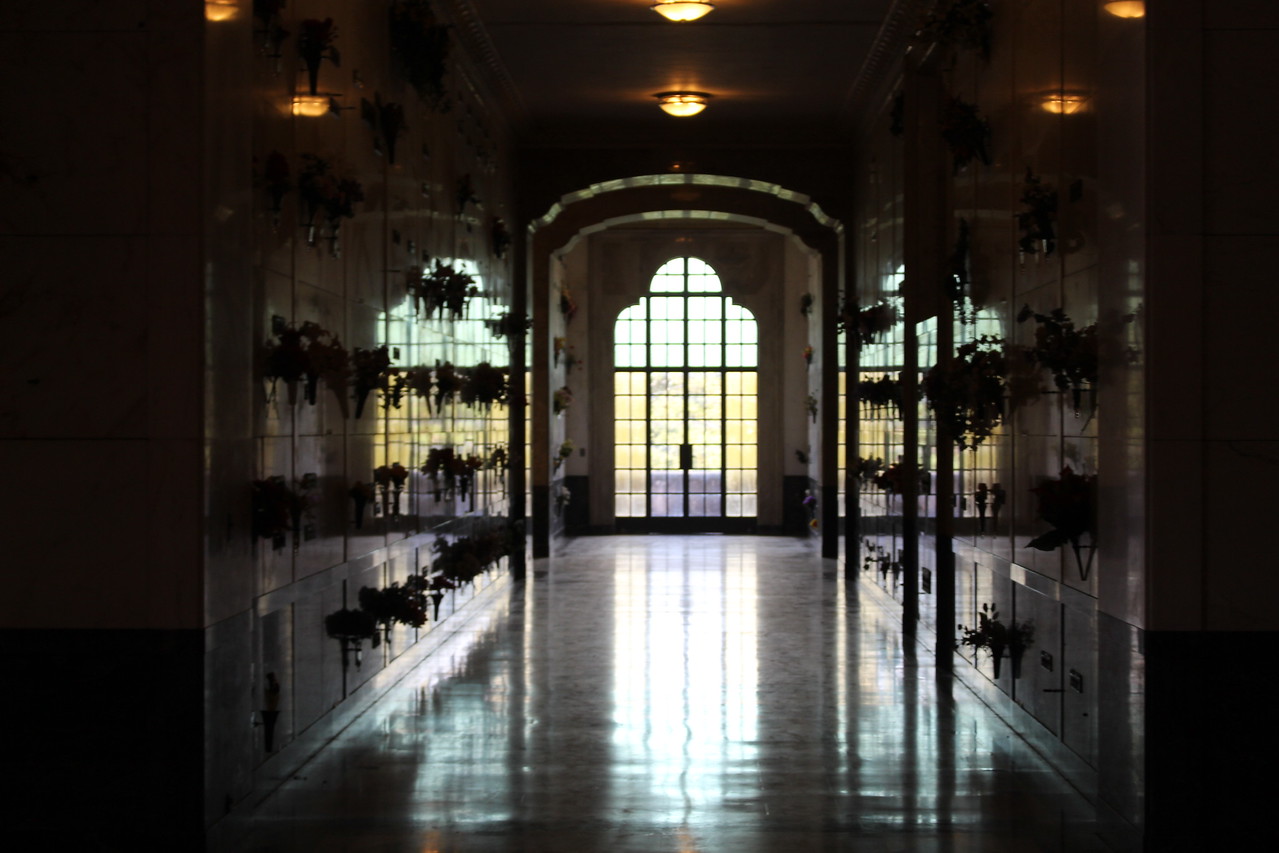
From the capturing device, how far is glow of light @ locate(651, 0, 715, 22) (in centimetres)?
935

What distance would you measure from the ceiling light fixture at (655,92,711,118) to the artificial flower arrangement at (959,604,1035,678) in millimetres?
6219

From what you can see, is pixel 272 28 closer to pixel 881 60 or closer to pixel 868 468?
pixel 881 60

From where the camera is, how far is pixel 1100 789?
17.2 feet

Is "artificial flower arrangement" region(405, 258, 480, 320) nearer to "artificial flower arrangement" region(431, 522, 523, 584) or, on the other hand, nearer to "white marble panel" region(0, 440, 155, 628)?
"artificial flower arrangement" region(431, 522, 523, 584)

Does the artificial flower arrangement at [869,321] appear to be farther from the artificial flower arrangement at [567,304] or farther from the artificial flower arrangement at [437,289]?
the artificial flower arrangement at [567,304]

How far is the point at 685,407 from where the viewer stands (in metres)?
21.1

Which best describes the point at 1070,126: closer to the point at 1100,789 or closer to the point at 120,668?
the point at 1100,789

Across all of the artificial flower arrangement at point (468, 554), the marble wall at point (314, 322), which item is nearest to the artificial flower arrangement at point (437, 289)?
the marble wall at point (314, 322)

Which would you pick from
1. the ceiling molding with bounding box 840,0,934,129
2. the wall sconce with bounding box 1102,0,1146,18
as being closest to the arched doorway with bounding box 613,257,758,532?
the ceiling molding with bounding box 840,0,934,129

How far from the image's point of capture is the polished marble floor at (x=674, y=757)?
17.2 feet

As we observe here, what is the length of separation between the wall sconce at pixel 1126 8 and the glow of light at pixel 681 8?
473 centimetres

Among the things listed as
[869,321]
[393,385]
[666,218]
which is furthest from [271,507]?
[666,218]

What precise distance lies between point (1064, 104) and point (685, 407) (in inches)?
605

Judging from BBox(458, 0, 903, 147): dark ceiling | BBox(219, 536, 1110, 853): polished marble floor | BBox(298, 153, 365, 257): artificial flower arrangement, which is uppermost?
BBox(458, 0, 903, 147): dark ceiling
